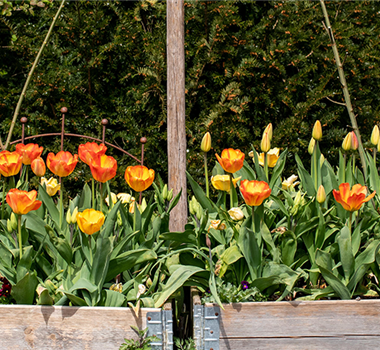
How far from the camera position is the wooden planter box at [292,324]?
1286mm

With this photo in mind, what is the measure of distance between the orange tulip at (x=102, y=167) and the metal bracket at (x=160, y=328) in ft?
1.46

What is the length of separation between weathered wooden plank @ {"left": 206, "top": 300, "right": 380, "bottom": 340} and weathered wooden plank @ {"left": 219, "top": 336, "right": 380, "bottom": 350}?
0.04 ft

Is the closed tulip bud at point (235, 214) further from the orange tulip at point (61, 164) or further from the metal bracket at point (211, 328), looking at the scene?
the orange tulip at point (61, 164)

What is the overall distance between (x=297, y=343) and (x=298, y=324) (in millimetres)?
59

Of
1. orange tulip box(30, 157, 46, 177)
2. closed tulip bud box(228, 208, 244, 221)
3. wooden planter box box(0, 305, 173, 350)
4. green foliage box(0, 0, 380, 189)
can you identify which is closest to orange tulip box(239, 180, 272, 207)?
closed tulip bud box(228, 208, 244, 221)

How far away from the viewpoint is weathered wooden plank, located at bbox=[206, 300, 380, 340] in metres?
1.29

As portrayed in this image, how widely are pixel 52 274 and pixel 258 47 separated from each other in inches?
85.8

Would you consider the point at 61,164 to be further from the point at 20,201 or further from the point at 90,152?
the point at 20,201

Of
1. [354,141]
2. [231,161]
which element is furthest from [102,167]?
[354,141]

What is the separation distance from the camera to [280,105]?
305 centimetres

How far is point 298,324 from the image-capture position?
129 centimetres

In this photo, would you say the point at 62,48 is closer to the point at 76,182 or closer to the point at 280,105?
the point at 76,182

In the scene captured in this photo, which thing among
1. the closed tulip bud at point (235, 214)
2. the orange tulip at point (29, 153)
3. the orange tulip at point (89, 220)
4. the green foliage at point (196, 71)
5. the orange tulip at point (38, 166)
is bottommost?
the closed tulip bud at point (235, 214)

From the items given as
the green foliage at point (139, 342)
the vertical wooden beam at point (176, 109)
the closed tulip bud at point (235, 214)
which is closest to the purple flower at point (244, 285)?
the closed tulip bud at point (235, 214)
